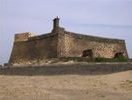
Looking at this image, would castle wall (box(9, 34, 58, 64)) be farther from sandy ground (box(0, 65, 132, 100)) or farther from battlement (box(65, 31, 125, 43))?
sandy ground (box(0, 65, 132, 100))

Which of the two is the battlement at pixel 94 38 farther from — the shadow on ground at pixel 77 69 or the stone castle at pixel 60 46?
the shadow on ground at pixel 77 69

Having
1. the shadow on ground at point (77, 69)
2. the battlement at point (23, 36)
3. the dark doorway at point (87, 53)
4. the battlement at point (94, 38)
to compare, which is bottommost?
the shadow on ground at point (77, 69)

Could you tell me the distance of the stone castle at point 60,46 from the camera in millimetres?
28953

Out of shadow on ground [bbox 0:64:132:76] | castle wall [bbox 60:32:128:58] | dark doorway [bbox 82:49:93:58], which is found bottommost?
shadow on ground [bbox 0:64:132:76]

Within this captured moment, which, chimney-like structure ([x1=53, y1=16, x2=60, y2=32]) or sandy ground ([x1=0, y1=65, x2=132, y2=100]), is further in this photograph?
chimney-like structure ([x1=53, y1=16, x2=60, y2=32])

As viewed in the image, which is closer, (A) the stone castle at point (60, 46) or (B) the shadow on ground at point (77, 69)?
(B) the shadow on ground at point (77, 69)

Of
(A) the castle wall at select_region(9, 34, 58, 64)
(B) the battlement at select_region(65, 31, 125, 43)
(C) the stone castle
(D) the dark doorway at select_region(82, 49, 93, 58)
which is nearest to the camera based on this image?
(C) the stone castle

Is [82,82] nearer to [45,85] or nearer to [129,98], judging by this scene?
[45,85]

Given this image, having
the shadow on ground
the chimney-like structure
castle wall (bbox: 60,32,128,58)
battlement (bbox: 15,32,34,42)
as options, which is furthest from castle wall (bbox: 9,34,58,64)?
the shadow on ground

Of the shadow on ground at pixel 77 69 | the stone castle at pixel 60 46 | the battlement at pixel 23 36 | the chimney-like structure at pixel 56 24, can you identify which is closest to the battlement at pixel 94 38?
the stone castle at pixel 60 46

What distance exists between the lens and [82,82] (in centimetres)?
1570

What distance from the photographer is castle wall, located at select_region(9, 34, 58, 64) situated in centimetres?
2920

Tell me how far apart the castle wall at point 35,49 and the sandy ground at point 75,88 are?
39.0ft

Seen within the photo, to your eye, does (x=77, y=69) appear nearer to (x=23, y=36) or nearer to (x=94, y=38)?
(x=94, y=38)
